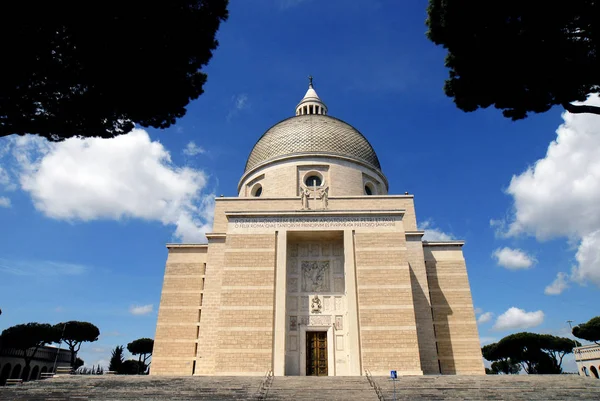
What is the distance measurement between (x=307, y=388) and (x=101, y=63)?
1113 cm

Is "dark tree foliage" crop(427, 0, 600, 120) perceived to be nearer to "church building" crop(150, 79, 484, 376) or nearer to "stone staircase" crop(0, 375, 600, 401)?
"stone staircase" crop(0, 375, 600, 401)

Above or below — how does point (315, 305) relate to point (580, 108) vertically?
below

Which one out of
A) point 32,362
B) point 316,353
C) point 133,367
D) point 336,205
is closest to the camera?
point 316,353

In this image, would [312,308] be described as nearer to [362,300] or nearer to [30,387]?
[362,300]

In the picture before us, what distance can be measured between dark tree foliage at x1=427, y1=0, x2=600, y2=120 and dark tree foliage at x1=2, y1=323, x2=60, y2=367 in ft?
142

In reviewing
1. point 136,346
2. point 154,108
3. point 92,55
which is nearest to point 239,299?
point 154,108

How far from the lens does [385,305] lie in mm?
17531

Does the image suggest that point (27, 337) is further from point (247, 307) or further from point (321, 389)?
point (321, 389)

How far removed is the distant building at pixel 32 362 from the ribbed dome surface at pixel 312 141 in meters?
28.8

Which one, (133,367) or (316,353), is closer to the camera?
(316,353)

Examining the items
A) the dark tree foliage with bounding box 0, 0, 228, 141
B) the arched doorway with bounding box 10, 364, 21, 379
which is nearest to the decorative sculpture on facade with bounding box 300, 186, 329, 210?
the dark tree foliage with bounding box 0, 0, 228, 141

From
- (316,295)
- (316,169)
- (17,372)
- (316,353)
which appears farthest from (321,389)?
(17,372)

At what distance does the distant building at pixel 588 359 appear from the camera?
123 feet

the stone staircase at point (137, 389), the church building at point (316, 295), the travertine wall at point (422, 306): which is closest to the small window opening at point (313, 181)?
the church building at point (316, 295)
